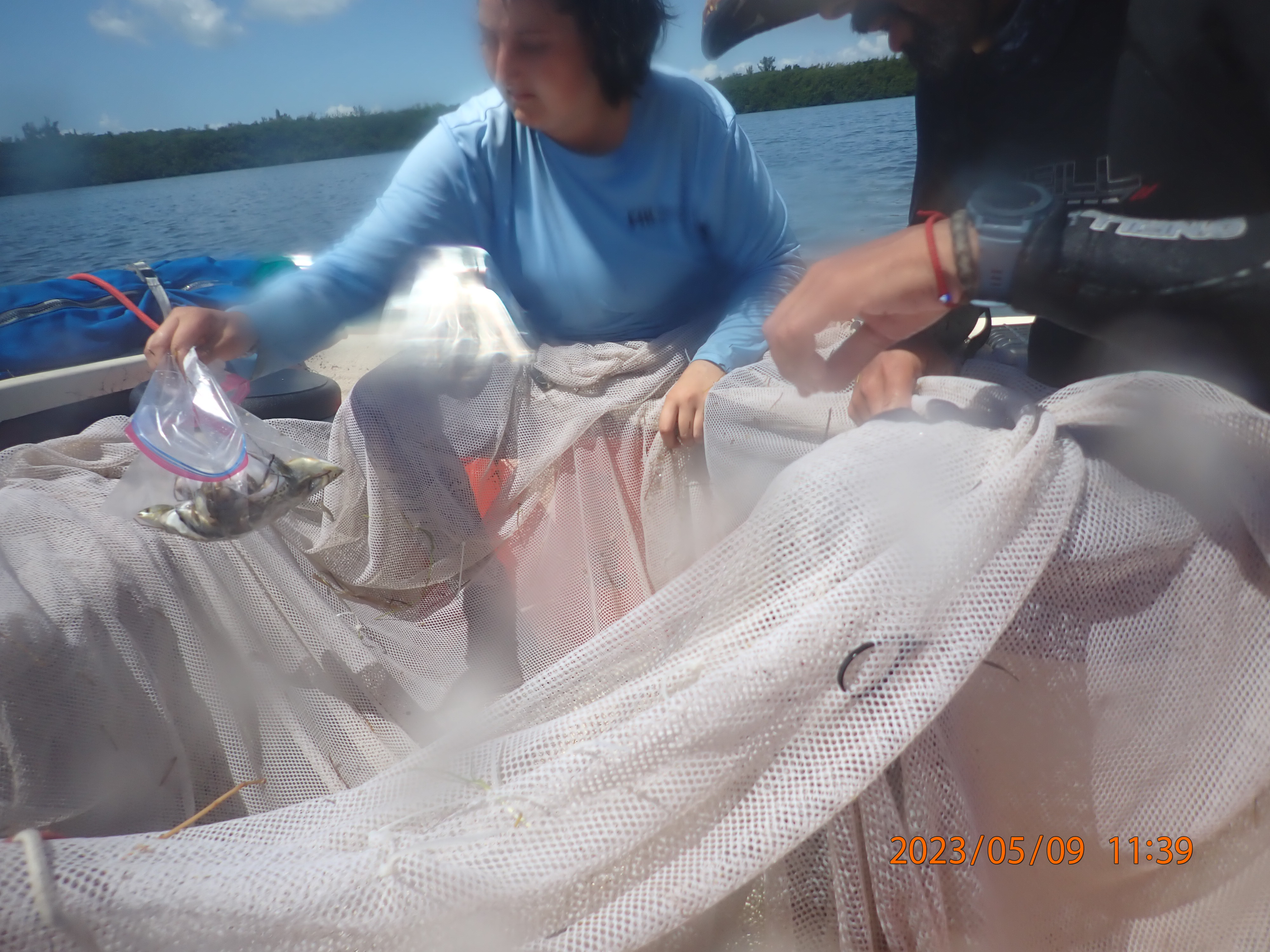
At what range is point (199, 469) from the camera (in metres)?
1.05

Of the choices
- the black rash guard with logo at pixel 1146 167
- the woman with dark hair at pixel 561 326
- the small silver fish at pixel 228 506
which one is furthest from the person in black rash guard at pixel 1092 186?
the small silver fish at pixel 228 506

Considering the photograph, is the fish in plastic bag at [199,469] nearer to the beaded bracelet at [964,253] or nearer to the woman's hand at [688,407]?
the woman's hand at [688,407]

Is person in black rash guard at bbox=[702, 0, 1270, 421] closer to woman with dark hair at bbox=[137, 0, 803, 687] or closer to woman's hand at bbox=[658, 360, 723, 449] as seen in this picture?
woman's hand at bbox=[658, 360, 723, 449]

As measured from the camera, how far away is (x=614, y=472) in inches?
53.0

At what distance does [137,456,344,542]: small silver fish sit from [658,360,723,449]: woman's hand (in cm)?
56

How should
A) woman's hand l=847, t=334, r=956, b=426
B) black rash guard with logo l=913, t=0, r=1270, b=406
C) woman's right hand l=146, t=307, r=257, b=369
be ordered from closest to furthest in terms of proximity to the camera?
black rash guard with logo l=913, t=0, r=1270, b=406
woman's hand l=847, t=334, r=956, b=426
woman's right hand l=146, t=307, r=257, b=369

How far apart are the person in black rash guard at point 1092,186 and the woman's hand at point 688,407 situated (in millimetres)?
312

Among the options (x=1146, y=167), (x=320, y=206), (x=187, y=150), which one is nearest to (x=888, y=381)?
(x=1146, y=167)

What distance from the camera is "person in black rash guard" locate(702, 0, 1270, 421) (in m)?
0.69

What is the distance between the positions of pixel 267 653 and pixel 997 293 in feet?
3.65

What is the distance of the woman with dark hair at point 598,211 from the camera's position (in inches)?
52.9

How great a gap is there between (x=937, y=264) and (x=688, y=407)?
0.54 m
